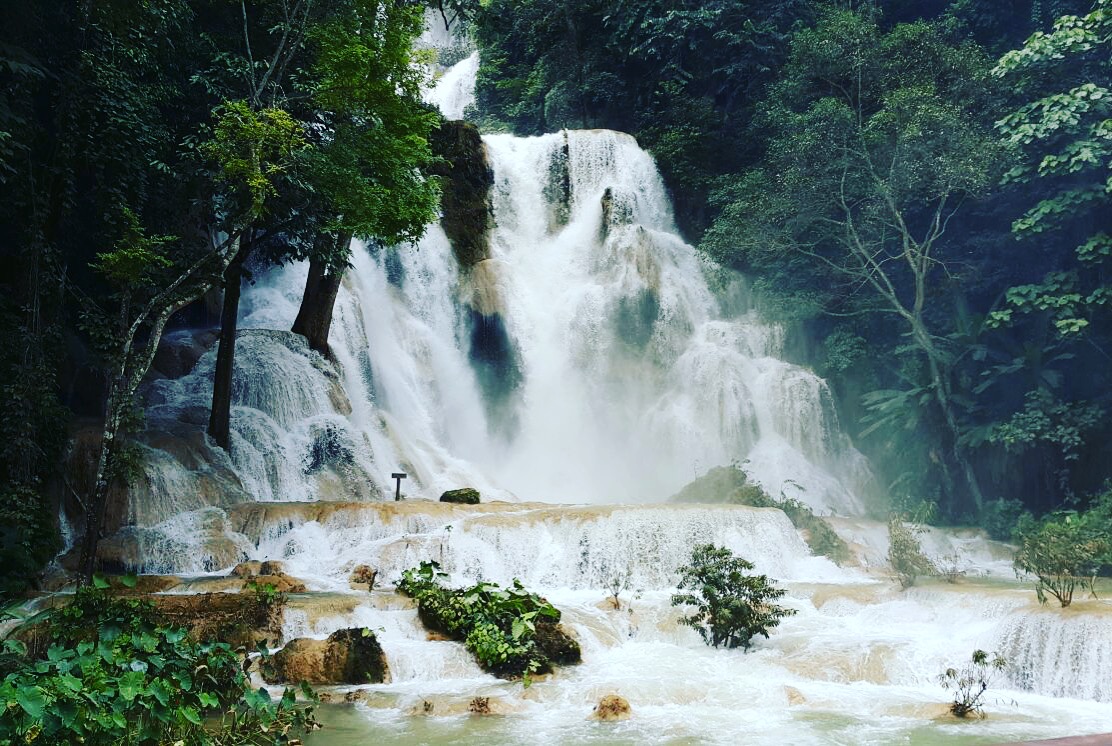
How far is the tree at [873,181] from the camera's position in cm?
1864

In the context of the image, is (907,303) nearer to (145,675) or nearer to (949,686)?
(949,686)

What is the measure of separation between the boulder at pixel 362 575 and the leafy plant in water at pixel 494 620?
1.48 metres

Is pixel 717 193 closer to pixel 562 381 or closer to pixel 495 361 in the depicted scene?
pixel 562 381

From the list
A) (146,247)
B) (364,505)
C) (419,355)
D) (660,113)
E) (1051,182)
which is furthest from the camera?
(660,113)

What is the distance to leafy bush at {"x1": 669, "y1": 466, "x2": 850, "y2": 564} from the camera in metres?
14.8

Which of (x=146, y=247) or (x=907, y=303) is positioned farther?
(x=907, y=303)

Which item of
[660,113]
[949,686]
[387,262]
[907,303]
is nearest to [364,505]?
[949,686]

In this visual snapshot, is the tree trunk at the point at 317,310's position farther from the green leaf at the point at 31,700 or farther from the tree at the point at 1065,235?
the tree at the point at 1065,235

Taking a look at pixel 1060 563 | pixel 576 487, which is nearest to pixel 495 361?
pixel 576 487

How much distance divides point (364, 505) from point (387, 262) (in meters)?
10.8

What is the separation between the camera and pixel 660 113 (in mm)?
28344

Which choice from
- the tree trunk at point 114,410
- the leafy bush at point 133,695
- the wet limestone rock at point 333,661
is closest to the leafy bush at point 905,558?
the wet limestone rock at point 333,661

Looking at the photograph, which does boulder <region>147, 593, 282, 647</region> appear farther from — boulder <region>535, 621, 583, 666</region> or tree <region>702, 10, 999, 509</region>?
tree <region>702, 10, 999, 509</region>

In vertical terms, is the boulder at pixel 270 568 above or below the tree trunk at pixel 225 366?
below
